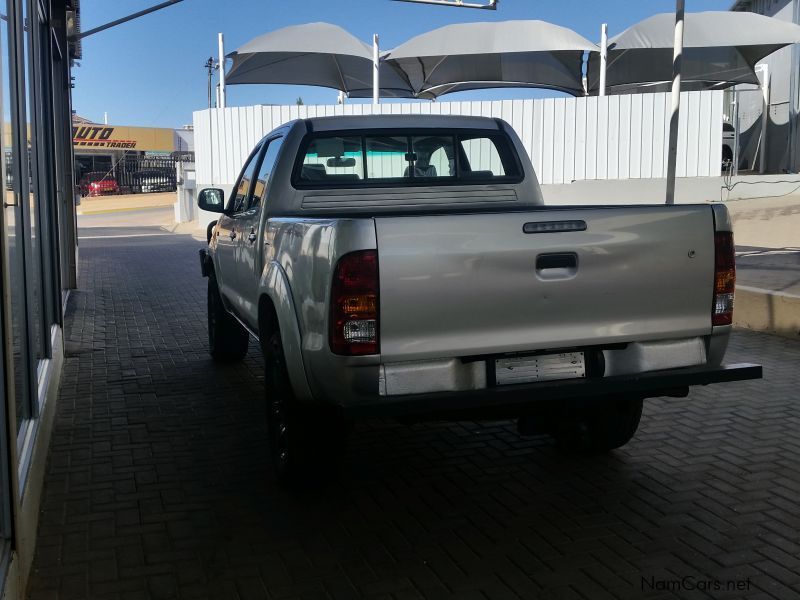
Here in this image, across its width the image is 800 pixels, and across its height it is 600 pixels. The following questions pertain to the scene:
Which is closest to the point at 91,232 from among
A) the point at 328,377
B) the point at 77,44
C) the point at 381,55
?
the point at 381,55

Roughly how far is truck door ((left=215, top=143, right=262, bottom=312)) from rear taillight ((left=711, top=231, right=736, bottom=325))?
10.4 feet

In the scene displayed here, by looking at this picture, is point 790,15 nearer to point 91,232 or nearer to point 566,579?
point 91,232

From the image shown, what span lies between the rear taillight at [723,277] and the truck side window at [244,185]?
10.6ft

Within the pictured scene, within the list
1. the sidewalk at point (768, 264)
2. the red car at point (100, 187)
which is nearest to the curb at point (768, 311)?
the sidewalk at point (768, 264)

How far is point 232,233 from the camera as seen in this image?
6375mm

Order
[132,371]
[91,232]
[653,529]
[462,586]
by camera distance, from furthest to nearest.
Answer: [91,232]
[132,371]
[653,529]
[462,586]

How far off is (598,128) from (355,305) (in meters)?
17.8

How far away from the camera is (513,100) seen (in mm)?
20641

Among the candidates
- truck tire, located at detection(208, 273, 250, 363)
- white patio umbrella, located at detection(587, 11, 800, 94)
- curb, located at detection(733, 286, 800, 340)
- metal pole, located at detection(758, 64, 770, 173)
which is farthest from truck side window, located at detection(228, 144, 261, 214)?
metal pole, located at detection(758, 64, 770, 173)

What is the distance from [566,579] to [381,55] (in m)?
23.6

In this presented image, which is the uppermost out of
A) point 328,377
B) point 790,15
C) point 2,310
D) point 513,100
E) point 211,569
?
point 790,15

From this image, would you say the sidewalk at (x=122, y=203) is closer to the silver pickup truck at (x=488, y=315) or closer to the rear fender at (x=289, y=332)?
the rear fender at (x=289, y=332)

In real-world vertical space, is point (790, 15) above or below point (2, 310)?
above

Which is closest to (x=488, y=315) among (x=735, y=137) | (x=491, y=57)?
(x=735, y=137)
